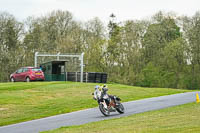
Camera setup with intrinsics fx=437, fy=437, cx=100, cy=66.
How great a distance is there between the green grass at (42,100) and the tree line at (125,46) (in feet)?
82.9

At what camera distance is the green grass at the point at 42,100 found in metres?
21.4

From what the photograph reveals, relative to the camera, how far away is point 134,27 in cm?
6200

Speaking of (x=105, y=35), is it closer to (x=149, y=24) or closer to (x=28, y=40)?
(x=149, y=24)

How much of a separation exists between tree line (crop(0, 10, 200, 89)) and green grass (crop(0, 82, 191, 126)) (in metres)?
25.3

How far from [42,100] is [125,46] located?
3633 centimetres

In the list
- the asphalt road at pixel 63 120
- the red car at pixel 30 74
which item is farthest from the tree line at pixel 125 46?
the asphalt road at pixel 63 120

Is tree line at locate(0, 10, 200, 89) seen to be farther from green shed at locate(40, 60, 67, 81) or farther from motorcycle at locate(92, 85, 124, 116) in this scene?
motorcycle at locate(92, 85, 124, 116)

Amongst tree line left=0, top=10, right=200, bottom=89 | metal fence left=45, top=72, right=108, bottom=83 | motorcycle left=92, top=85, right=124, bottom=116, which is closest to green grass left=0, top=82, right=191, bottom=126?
motorcycle left=92, top=85, right=124, bottom=116

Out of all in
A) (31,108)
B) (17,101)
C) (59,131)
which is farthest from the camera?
(17,101)

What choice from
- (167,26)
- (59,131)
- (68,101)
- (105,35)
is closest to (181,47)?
(167,26)

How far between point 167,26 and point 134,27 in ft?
15.2

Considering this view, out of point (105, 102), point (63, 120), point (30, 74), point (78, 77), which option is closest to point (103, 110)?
point (105, 102)

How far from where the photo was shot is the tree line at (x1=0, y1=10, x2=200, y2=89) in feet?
193

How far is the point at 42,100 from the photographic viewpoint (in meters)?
26.4
